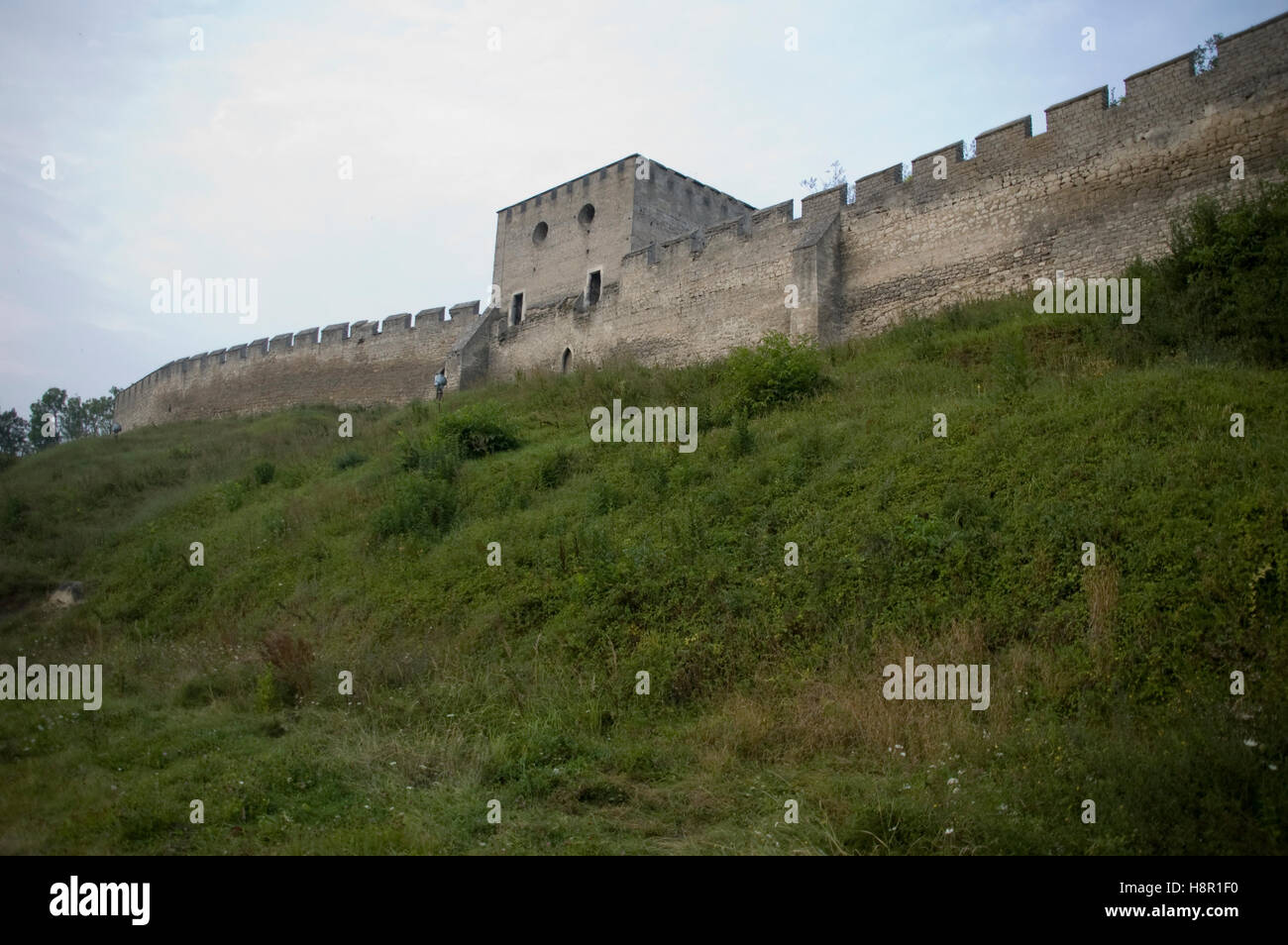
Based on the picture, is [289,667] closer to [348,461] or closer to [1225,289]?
[348,461]

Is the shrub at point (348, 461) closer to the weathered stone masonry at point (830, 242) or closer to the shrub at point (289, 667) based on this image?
the weathered stone masonry at point (830, 242)

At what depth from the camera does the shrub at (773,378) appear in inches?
541

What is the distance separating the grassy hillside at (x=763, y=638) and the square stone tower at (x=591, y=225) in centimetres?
1329

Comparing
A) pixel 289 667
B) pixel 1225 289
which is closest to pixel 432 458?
pixel 289 667

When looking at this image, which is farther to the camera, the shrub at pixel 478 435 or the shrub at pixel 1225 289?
the shrub at pixel 478 435

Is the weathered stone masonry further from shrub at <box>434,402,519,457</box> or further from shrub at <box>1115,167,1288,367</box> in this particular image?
shrub at <box>434,402,519,457</box>

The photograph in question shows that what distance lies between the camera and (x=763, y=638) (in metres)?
8.16

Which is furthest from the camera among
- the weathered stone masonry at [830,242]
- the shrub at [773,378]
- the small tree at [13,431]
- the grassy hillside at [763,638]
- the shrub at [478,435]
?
the small tree at [13,431]

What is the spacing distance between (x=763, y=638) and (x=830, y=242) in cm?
1167

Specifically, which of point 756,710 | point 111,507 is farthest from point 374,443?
point 756,710

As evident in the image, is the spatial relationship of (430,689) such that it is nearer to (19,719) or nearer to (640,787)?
(640,787)

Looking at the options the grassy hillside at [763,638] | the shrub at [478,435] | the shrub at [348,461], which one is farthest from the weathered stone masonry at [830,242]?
the shrub at [348,461]
